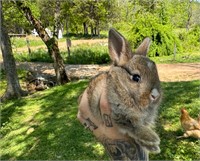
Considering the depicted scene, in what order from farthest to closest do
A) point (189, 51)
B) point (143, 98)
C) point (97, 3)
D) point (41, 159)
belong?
point (189, 51)
point (97, 3)
point (41, 159)
point (143, 98)

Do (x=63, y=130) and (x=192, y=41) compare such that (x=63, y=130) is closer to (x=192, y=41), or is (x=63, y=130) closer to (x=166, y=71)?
(x=166, y=71)

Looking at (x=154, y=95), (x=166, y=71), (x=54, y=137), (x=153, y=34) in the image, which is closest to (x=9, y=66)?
(x=54, y=137)

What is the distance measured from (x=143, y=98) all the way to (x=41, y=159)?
493cm

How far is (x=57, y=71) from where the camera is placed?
40.1 feet

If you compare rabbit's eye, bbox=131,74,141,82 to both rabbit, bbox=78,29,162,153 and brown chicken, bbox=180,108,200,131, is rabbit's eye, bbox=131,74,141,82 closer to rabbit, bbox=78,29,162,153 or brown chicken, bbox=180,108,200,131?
rabbit, bbox=78,29,162,153

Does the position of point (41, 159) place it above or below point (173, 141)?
below

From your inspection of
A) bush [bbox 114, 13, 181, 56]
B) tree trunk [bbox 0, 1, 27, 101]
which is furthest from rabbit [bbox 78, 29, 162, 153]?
bush [bbox 114, 13, 181, 56]

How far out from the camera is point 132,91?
4.74ft

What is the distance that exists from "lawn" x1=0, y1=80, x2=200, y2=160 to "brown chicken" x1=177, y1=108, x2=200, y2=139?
0.20m

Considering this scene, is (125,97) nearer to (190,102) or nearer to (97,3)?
(190,102)

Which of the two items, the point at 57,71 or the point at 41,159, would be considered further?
the point at 57,71

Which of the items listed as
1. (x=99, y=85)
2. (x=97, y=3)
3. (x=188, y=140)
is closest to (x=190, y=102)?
(x=188, y=140)

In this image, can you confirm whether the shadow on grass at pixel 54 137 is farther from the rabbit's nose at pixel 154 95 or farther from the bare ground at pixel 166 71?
the rabbit's nose at pixel 154 95

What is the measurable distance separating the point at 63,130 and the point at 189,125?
307cm
